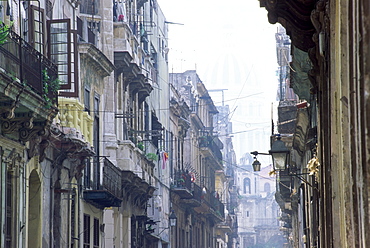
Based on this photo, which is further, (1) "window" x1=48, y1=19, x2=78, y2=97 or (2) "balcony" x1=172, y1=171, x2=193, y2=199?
(2) "balcony" x1=172, y1=171, x2=193, y2=199

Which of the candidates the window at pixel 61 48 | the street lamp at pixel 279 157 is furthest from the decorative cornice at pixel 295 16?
the window at pixel 61 48

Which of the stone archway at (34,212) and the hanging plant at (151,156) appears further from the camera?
the hanging plant at (151,156)

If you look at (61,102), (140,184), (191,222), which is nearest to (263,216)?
(191,222)

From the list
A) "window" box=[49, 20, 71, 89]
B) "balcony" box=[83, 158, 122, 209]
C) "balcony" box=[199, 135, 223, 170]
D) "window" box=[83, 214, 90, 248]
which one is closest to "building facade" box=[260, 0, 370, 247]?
"window" box=[49, 20, 71, 89]

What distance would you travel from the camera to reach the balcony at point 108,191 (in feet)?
78.3

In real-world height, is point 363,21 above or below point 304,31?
below

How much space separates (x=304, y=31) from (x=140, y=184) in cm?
1889

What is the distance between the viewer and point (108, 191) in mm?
24031

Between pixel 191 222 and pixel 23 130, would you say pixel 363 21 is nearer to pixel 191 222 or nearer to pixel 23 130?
pixel 23 130

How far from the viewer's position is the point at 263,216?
142 meters

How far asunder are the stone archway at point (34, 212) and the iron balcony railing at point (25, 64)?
245 cm

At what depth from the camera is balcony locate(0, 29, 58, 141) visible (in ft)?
48.7

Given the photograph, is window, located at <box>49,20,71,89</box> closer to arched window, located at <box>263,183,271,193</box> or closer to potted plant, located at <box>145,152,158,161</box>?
potted plant, located at <box>145,152,158,161</box>

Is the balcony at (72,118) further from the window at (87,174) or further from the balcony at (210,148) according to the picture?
the balcony at (210,148)
